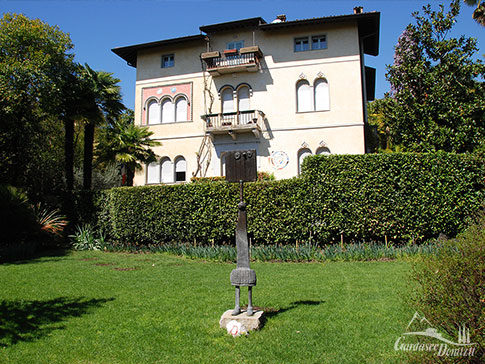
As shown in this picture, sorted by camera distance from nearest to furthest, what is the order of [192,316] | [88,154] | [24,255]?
[192,316] < [24,255] < [88,154]

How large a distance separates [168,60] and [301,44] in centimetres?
935

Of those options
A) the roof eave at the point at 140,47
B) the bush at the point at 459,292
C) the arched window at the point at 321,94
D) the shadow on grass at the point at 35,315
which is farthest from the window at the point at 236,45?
the bush at the point at 459,292

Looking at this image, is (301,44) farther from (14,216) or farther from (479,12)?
(14,216)

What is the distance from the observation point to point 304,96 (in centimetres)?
2408

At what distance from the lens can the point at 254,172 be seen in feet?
20.8

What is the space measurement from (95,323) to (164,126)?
21.0 metres

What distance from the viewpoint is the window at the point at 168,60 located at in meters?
26.7

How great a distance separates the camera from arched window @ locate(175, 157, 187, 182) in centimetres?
2564

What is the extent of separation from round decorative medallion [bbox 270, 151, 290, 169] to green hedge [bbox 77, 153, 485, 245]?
28.1 ft

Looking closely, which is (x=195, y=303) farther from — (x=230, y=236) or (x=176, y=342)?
(x=230, y=236)

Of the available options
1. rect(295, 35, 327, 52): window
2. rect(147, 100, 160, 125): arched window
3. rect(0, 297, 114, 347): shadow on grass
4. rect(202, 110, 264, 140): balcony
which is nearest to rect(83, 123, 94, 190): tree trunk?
rect(147, 100, 160, 125): arched window

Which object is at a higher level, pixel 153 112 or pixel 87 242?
pixel 153 112

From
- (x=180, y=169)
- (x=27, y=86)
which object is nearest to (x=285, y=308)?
(x=27, y=86)

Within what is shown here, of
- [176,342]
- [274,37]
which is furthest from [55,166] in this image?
[176,342]
